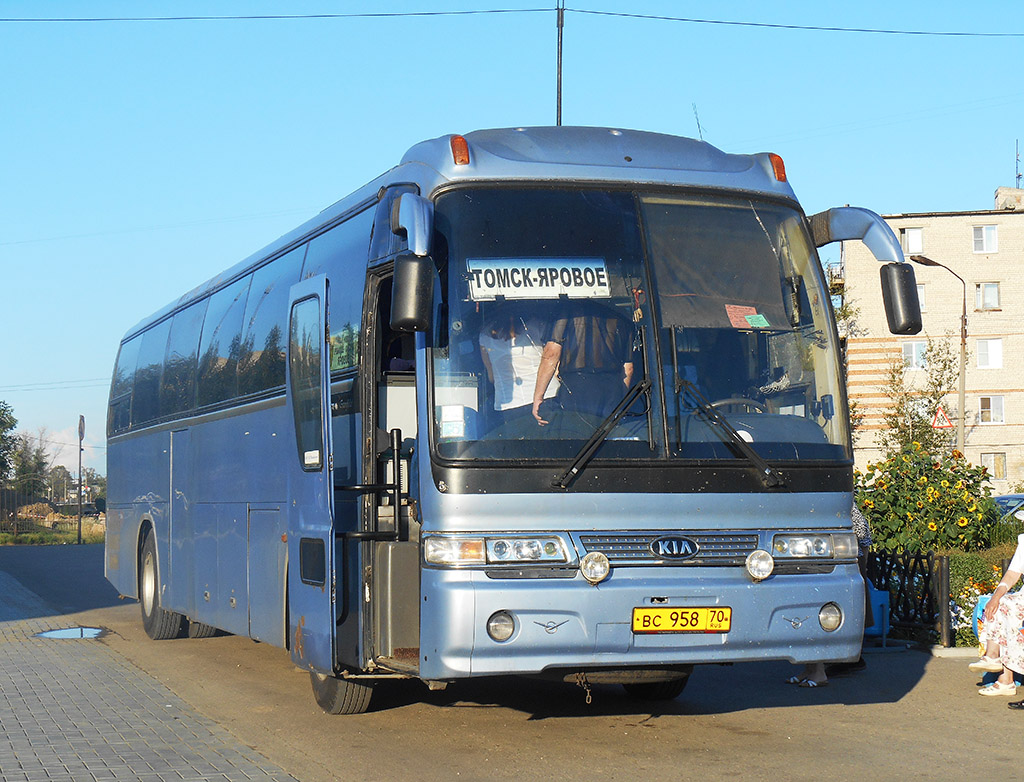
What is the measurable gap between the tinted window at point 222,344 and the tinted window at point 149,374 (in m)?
2.13

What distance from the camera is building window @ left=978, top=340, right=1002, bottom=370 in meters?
63.1

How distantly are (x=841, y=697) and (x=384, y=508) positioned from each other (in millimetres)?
4138

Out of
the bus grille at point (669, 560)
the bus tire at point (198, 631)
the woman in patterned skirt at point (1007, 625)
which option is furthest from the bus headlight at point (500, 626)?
the bus tire at point (198, 631)

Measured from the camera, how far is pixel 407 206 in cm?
759

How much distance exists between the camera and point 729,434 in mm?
7742

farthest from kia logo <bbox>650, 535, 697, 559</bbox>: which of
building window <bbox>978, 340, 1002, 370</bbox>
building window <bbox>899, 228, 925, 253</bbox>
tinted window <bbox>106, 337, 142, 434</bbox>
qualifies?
building window <bbox>978, 340, 1002, 370</bbox>

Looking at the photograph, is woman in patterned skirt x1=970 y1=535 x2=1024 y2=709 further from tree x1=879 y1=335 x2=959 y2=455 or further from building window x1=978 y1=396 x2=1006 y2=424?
building window x1=978 y1=396 x2=1006 y2=424

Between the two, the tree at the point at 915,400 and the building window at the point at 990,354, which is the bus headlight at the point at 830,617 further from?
the building window at the point at 990,354

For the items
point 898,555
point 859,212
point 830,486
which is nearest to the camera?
point 830,486

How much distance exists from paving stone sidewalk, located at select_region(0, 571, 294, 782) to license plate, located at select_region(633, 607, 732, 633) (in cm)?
222

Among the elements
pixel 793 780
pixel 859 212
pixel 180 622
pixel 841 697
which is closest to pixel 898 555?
pixel 841 697

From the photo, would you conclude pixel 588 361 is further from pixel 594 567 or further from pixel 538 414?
pixel 594 567

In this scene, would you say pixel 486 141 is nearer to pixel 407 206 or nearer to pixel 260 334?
pixel 407 206

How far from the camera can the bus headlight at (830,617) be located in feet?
25.8
